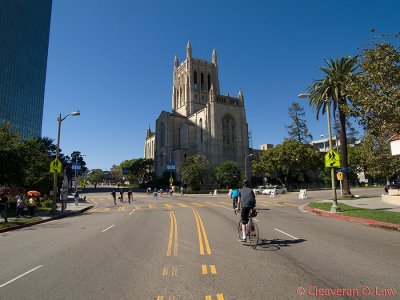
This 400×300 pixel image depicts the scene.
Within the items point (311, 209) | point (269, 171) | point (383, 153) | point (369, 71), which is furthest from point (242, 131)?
point (369, 71)

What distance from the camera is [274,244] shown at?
9.69m

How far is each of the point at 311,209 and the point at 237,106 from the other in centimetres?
7830

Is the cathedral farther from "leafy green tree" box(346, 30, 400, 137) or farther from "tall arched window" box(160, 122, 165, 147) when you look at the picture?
"leafy green tree" box(346, 30, 400, 137)

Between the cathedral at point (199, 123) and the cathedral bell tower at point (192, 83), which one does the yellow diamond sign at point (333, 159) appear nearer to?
the cathedral at point (199, 123)

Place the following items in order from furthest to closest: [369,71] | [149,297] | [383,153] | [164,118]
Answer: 1. [164,118]
2. [383,153]
3. [369,71]
4. [149,297]

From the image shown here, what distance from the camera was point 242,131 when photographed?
97.1m

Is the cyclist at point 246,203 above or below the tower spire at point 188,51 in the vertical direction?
below

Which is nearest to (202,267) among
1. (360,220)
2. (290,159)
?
(360,220)

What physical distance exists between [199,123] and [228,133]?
960cm

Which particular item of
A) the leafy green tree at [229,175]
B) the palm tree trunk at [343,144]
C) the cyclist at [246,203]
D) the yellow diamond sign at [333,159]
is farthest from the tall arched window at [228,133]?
the cyclist at [246,203]

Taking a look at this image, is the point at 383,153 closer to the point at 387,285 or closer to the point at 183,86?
the point at 387,285

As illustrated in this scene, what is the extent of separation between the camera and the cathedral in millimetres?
92188

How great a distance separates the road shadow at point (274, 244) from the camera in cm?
910

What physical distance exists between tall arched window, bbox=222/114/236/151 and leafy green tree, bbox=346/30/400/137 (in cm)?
7834
